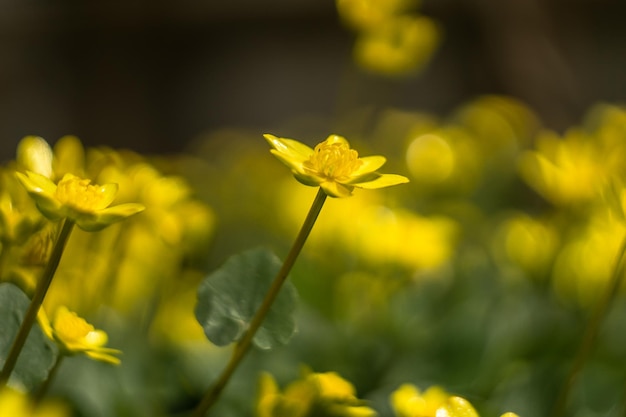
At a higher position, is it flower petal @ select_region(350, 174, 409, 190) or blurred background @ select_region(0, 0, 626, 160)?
blurred background @ select_region(0, 0, 626, 160)

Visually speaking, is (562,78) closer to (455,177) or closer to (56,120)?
(455,177)

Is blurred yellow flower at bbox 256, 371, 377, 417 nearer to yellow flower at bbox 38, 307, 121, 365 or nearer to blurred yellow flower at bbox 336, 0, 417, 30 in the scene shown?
yellow flower at bbox 38, 307, 121, 365

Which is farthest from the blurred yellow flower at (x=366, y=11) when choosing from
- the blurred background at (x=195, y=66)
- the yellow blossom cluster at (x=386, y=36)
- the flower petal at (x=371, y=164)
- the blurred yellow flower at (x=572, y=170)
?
the blurred background at (x=195, y=66)

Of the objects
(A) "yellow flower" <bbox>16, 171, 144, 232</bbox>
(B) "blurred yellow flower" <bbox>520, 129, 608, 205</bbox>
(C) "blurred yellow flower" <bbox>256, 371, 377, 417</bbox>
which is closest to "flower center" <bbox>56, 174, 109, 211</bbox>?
(A) "yellow flower" <bbox>16, 171, 144, 232</bbox>

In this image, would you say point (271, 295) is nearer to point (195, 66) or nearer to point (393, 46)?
point (393, 46)

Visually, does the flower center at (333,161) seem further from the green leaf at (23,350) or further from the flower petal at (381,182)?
the green leaf at (23,350)

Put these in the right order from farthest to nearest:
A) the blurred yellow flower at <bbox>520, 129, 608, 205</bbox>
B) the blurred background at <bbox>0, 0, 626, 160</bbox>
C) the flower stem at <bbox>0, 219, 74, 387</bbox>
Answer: the blurred background at <bbox>0, 0, 626, 160</bbox>
the blurred yellow flower at <bbox>520, 129, 608, 205</bbox>
the flower stem at <bbox>0, 219, 74, 387</bbox>

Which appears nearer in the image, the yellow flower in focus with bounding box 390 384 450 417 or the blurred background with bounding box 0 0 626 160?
the yellow flower in focus with bounding box 390 384 450 417

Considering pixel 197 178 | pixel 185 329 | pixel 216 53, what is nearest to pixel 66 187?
pixel 185 329
